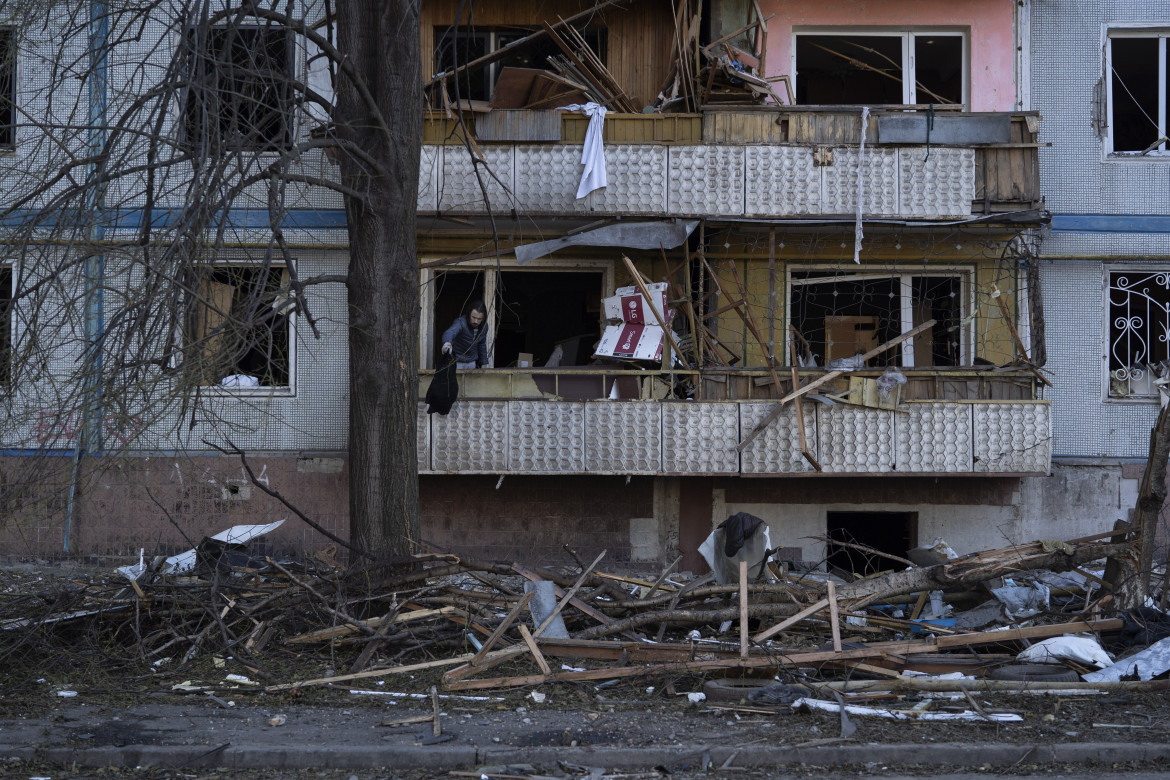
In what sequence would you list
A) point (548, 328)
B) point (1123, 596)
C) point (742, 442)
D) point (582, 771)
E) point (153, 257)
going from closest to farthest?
1. point (582, 771)
2. point (153, 257)
3. point (1123, 596)
4. point (742, 442)
5. point (548, 328)

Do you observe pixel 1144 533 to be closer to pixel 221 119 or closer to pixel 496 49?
pixel 221 119

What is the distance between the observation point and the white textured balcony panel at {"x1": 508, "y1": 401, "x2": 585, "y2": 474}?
1251 centimetres

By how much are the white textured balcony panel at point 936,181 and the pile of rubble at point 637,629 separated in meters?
4.70

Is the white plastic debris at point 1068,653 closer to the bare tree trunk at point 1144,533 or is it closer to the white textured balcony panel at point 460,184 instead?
the bare tree trunk at point 1144,533

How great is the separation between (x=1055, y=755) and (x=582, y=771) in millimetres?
2639

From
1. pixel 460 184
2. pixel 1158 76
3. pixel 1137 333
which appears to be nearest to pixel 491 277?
pixel 460 184

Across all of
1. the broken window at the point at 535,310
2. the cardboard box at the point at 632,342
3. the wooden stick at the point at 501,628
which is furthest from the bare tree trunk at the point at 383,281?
the broken window at the point at 535,310

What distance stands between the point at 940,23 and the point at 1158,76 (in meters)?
2.93

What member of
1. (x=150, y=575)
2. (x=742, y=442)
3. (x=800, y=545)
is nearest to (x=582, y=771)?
(x=150, y=575)

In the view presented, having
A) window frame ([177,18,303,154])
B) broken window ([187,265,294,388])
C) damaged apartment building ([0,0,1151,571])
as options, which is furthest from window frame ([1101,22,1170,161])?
broken window ([187,265,294,388])

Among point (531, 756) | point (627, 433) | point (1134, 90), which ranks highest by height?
point (1134, 90)

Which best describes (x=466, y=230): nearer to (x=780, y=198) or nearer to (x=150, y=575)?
(x=780, y=198)

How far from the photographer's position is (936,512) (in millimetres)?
13352

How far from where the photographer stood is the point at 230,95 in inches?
293
